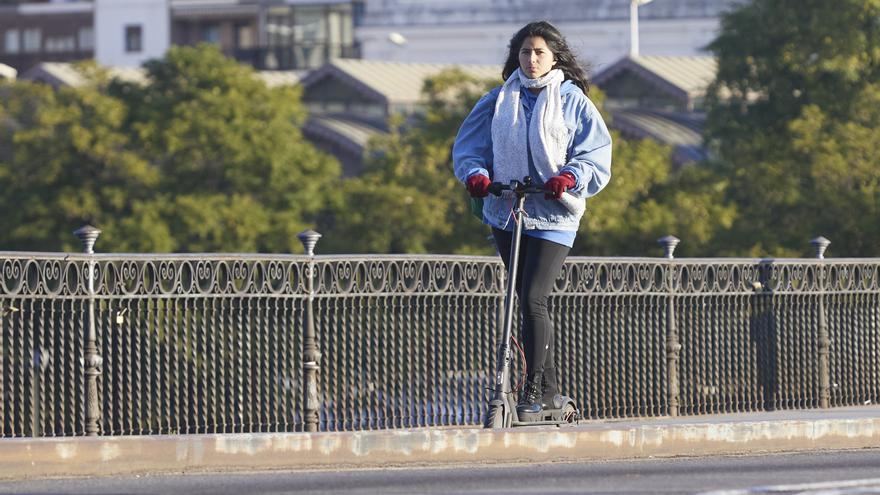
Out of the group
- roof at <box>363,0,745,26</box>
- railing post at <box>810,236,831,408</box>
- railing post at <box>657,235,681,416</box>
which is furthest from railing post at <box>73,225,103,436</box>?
roof at <box>363,0,745,26</box>

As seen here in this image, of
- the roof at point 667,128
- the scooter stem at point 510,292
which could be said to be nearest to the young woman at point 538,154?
the scooter stem at point 510,292

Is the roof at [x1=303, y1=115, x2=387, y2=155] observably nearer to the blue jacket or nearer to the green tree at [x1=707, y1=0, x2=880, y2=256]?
the green tree at [x1=707, y1=0, x2=880, y2=256]

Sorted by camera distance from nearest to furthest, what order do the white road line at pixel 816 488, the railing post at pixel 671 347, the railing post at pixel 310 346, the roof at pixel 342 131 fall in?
→ the white road line at pixel 816 488 < the railing post at pixel 310 346 < the railing post at pixel 671 347 < the roof at pixel 342 131

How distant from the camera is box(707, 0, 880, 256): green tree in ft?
115

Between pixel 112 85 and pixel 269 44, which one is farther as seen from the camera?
pixel 269 44

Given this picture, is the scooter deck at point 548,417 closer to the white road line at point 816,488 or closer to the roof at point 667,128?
the white road line at point 816,488

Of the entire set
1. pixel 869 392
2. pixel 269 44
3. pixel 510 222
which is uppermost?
pixel 269 44

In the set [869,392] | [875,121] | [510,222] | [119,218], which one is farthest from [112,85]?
[510,222]

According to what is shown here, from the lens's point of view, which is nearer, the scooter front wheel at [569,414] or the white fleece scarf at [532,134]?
the white fleece scarf at [532,134]

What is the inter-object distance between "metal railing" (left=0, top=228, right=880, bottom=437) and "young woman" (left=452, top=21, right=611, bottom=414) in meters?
1.95

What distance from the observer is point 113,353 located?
459 inches

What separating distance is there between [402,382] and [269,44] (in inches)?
3361

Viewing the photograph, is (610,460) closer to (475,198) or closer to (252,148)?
(475,198)

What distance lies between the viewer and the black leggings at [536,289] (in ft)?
32.6
